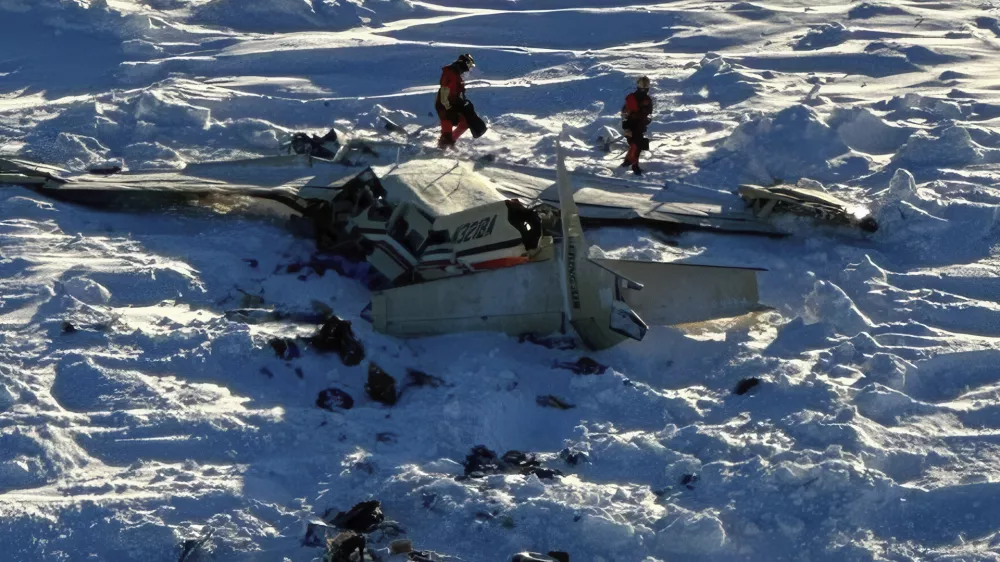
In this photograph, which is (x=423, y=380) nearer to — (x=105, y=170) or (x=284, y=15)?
(x=105, y=170)

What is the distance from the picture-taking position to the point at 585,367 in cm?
888

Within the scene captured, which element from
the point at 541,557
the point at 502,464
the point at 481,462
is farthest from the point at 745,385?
the point at 541,557

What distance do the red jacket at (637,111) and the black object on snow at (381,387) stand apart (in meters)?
5.10

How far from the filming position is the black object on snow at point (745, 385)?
8.62 meters

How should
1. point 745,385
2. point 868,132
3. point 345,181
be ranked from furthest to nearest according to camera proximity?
point 868,132, point 345,181, point 745,385

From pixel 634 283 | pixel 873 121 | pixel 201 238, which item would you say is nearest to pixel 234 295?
pixel 201 238

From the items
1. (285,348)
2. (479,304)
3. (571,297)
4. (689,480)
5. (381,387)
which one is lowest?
(689,480)

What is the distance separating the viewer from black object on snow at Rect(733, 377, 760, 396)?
28.3 feet

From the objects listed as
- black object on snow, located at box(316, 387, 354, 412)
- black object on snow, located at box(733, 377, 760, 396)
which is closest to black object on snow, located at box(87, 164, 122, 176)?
black object on snow, located at box(316, 387, 354, 412)

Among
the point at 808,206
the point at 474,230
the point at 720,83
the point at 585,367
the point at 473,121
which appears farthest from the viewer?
the point at 720,83

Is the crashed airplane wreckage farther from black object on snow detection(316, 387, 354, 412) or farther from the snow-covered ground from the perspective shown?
black object on snow detection(316, 387, 354, 412)

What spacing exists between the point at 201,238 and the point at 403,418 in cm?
359

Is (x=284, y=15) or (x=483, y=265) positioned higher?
(x=284, y=15)

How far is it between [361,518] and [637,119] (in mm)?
6691
